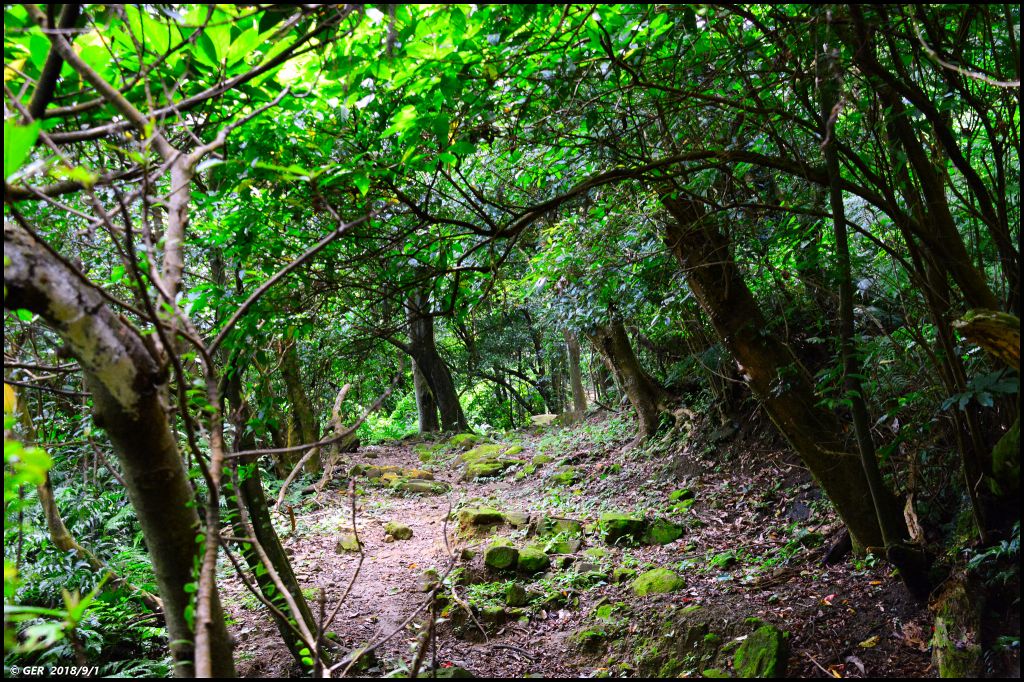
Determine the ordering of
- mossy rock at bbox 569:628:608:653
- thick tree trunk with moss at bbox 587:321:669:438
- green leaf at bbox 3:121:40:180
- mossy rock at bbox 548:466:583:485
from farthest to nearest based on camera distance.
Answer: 1. thick tree trunk with moss at bbox 587:321:669:438
2. mossy rock at bbox 548:466:583:485
3. mossy rock at bbox 569:628:608:653
4. green leaf at bbox 3:121:40:180

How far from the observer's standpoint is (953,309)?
3.30 m

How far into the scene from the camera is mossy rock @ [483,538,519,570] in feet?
20.9

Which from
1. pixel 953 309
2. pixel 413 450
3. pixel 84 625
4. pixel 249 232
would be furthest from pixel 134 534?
pixel 413 450

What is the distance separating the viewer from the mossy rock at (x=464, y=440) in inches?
588

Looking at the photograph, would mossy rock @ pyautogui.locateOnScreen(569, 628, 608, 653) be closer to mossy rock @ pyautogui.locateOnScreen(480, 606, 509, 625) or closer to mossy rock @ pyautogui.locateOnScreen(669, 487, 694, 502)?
mossy rock @ pyautogui.locateOnScreen(480, 606, 509, 625)

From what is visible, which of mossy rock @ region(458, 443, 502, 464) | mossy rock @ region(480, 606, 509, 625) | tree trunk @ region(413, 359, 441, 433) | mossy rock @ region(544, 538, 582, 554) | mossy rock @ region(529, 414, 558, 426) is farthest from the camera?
tree trunk @ region(413, 359, 441, 433)

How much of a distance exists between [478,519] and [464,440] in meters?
7.54

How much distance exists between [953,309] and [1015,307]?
265 millimetres

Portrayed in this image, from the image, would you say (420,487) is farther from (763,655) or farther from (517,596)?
(763,655)

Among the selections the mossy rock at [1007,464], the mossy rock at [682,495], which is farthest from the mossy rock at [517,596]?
the mossy rock at [1007,464]

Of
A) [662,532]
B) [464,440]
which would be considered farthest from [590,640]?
[464,440]

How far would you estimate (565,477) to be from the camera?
1004 cm

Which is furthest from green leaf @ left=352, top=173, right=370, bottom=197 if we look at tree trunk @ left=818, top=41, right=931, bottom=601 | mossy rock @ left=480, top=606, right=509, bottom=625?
mossy rock @ left=480, top=606, right=509, bottom=625

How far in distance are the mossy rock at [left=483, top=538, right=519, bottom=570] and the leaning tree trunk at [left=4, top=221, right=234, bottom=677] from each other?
4.76 metres
